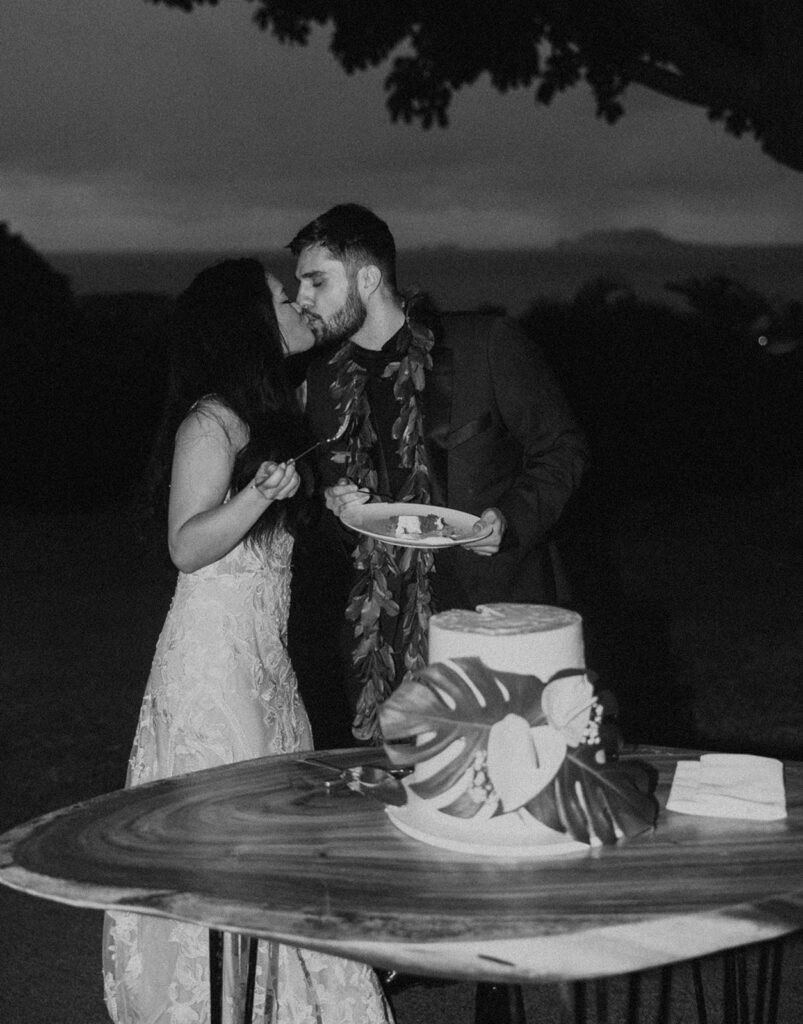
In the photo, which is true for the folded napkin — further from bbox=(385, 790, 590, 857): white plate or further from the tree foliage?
the tree foliage

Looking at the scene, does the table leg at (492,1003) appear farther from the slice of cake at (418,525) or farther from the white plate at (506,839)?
the slice of cake at (418,525)

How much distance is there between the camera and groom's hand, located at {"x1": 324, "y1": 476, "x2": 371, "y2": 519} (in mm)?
2979

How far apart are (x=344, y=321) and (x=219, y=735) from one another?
1.05 metres

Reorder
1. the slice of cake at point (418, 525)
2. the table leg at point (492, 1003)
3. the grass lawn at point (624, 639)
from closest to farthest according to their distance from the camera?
the table leg at point (492, 1003), the slice of cake at point (418, 525), the grass lawn at point (624, 639)

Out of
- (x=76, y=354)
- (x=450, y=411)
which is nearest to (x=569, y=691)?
(x=450, y=411)

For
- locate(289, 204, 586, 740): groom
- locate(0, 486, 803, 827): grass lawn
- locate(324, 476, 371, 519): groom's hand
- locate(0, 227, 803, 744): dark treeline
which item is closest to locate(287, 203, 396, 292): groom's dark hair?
locate(289, 204, 586, 740): groom

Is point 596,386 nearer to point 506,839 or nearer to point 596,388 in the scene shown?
point 596,388

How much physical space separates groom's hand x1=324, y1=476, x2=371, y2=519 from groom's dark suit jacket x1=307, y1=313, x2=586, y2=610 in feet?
1.55

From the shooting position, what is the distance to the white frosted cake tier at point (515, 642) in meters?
1.96

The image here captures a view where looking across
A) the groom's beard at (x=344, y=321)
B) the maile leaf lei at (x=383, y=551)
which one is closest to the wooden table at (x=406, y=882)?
the maile leaf lei at (x=383, y=551)

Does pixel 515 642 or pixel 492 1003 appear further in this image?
pixel 492 1003

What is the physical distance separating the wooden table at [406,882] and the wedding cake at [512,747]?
41mm

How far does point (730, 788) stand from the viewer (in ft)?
7.06

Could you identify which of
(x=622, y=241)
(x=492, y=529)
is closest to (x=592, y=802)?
(x=492, y=529)
